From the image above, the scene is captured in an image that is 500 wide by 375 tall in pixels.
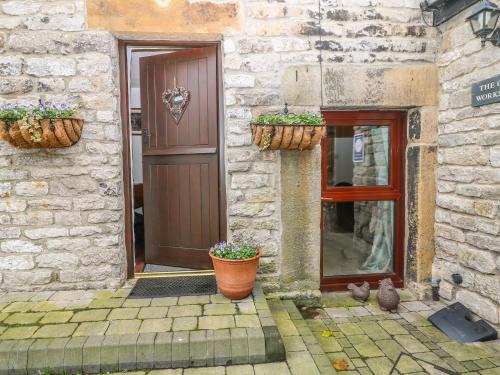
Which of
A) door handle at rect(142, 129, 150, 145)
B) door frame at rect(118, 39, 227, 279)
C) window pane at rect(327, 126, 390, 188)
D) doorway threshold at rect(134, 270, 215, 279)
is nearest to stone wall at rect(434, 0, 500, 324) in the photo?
window pane at rect(327, 126, 390, 188)

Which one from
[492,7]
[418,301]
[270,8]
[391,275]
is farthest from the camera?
[391,275]

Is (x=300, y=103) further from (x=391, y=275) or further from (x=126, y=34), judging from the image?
(x=391, y=275)

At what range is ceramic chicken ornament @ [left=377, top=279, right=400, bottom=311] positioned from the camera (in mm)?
3045

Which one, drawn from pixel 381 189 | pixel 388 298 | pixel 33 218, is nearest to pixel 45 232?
pixel 33 218

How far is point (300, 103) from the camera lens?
3123mm

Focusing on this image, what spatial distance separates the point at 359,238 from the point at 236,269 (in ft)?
6.40

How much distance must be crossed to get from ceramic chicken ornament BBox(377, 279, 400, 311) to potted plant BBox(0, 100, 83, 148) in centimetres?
295

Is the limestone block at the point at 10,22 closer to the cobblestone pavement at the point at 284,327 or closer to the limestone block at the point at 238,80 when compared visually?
the limestone block at the point at 238,80

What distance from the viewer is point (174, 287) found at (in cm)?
308

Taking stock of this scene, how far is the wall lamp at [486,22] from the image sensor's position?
2.46 m

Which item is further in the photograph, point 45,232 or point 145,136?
point 145,136

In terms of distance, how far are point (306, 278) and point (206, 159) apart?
4.94ft

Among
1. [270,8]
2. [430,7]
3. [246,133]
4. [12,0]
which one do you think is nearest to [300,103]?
[246,133]

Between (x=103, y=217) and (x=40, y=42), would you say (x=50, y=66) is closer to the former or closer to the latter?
(x=40, y=42)
